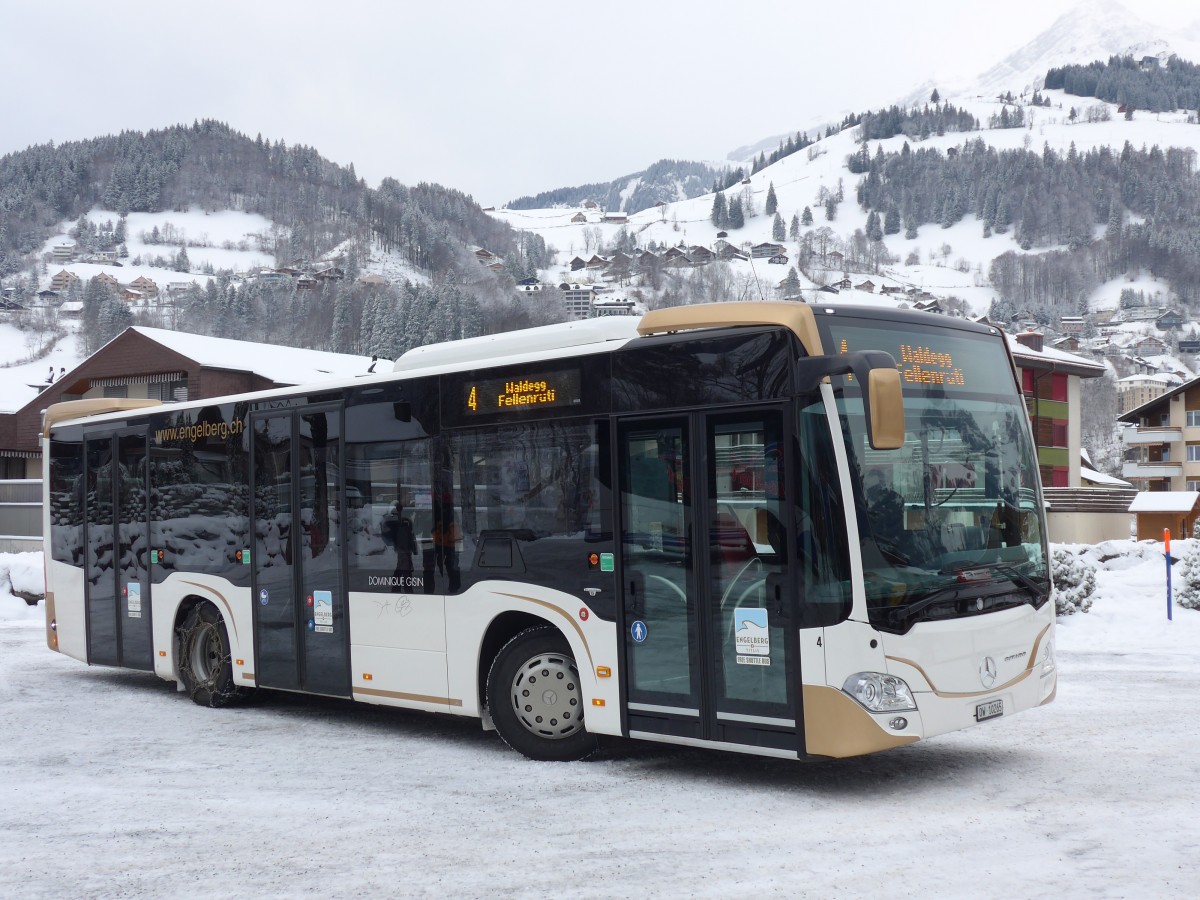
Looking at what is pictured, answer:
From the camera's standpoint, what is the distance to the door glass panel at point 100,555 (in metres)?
13.4

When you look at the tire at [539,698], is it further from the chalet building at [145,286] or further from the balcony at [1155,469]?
the chalet building at [145,286]

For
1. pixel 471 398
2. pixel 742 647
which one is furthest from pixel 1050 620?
pixel 471 398

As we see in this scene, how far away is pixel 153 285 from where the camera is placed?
7229 inches

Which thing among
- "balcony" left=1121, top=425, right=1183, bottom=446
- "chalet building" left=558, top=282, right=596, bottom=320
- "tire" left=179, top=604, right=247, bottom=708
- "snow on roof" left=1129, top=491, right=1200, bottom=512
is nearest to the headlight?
"tire" left=179, top=604, right=247, bottom=708

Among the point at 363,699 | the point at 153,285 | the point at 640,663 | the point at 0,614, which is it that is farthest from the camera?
the point at 153,285

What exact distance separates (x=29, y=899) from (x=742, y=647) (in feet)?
13.4

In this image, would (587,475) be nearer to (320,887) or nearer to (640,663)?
(640,663)

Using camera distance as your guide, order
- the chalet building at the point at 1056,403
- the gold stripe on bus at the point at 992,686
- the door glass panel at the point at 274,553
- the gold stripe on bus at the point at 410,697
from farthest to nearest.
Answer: the chalet building at the point at 1056,403 < the door glass panel at the point at 274,553 < the gold stripe on bus at the point at 410,697 < the gold stripe on bus at the point at 992,686

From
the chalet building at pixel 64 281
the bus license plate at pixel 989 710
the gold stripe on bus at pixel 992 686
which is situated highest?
the chalet building at pixel 64 281

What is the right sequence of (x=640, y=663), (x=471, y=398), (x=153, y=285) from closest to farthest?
(x=640, y=663), (x=471, y=398), (x=153, y=285)

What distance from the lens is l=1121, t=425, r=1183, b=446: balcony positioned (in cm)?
8125

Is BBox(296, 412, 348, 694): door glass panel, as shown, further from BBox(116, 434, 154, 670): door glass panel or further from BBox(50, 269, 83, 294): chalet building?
BBox(50, 269, 83, 294): chalet building

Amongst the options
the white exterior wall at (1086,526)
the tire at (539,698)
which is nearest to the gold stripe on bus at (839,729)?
the tire at (539,698)

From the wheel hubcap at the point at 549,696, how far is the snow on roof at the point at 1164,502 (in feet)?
108
